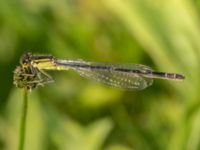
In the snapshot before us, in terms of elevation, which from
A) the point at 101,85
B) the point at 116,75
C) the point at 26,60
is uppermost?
the point at 101,85

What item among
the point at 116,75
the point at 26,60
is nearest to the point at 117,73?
the point at 116,75

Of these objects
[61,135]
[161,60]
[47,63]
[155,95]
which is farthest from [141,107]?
[47,63]

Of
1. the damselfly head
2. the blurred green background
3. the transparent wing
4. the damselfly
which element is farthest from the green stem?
the transparent wing

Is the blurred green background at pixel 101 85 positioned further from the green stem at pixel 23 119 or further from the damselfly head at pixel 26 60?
the green stem at pixel 23 119

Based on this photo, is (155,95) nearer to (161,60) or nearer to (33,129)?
(161,60)

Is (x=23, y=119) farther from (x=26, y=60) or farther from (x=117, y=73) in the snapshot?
(x=117, y=73)

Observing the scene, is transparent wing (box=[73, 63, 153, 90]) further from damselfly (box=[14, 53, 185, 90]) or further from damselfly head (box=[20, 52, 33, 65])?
damselfly head (box=[20, 52, 33, 65])
